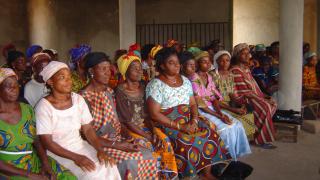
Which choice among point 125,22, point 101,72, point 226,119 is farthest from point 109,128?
point 125,22

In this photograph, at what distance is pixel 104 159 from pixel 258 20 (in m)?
9.41

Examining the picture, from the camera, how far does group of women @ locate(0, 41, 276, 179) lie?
11.2 feet

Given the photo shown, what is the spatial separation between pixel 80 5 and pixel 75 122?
10.4 meters

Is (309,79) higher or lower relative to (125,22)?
lower

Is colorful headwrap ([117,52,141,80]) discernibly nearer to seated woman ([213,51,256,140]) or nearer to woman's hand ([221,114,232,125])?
woman's hand ([221,114,232,125])

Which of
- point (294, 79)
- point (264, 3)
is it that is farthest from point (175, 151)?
point (264, 3)

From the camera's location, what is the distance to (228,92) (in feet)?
20.3

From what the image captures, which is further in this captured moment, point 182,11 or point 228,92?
point 182,11

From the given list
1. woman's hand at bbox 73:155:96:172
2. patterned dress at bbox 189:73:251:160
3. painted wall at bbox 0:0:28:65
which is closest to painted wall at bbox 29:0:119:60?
painted wall at bbox 0:0:28:65

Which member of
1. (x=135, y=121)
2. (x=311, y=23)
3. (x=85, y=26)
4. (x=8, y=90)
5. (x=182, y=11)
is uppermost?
(x=182, y=11)

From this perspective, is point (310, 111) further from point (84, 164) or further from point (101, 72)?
point (84, 164)

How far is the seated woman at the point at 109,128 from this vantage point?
382 centimetres

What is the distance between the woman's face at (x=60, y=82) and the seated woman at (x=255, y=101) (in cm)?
330

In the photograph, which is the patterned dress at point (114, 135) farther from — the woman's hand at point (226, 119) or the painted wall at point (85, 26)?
the painted wall at point (85, 26)
